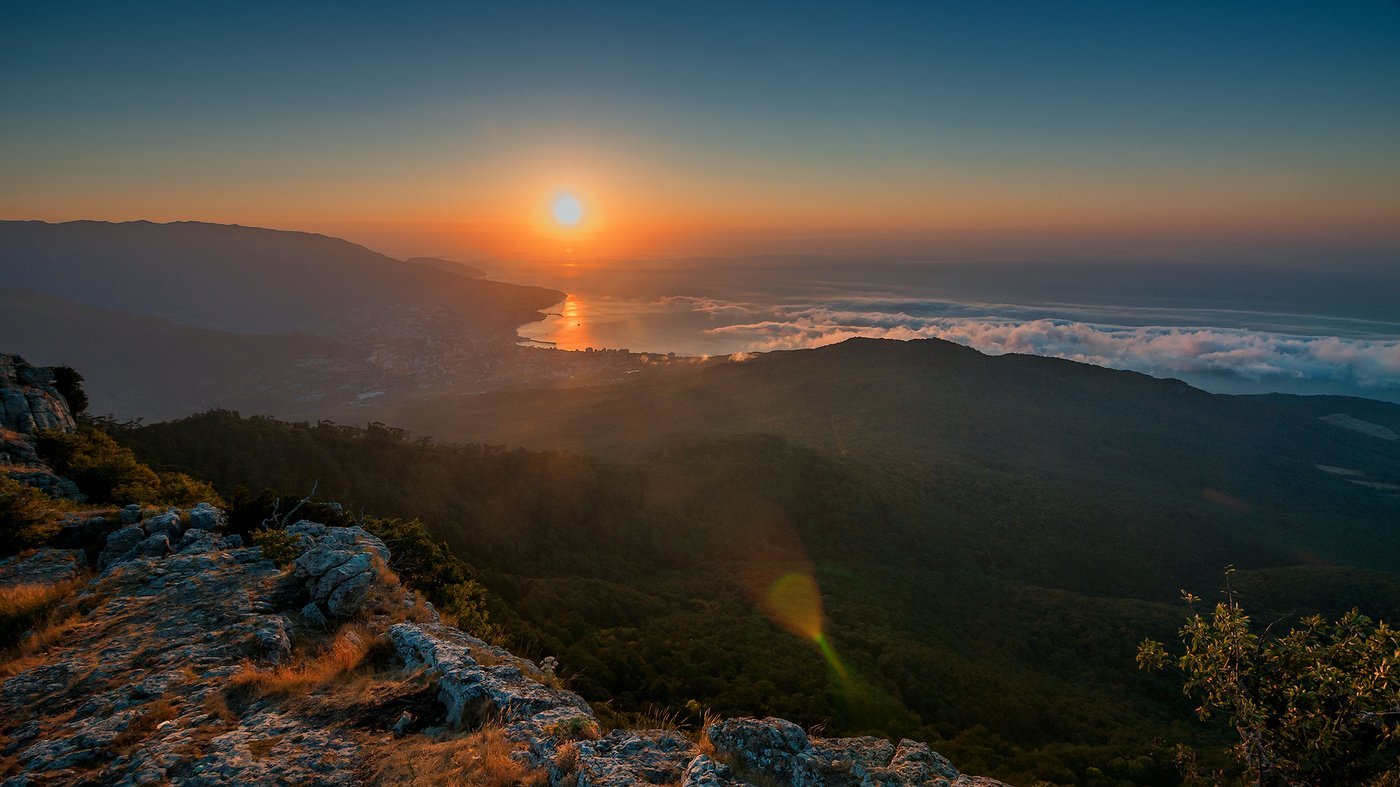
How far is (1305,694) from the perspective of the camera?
723 centimetres

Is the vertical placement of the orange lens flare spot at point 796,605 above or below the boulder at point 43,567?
below

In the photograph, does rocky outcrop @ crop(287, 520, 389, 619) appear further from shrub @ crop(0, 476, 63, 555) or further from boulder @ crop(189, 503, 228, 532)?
shrub @ crop(0, 476, 63, 555)

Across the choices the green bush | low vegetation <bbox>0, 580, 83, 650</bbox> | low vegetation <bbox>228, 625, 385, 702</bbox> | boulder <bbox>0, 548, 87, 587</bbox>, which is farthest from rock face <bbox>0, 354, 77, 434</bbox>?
low vegetation <bbox>228, 625, 385, 702</bbox>

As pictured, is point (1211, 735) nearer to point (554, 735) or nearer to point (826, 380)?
point (554, 735)

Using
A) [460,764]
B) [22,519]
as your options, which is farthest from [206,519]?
[460,764]

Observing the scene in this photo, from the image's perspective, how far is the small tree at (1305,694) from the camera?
7.12 meters

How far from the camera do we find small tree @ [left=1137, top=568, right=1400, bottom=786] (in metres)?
7.12

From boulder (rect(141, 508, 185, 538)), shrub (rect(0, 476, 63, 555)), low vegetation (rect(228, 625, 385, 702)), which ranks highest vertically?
shrub (rect(0, 476, 63, 555))

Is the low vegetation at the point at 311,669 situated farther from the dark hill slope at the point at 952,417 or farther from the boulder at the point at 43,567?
the dark hill slope at the point at 952,417

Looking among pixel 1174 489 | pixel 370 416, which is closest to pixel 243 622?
pixel 370 416

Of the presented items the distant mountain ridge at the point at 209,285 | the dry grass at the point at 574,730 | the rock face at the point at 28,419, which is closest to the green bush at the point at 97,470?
the rock face at the point at 28,419

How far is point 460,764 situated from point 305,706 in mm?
3240

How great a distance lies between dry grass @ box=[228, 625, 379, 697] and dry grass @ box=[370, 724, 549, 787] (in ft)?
7.98

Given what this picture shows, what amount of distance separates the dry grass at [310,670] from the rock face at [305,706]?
0.04 m
